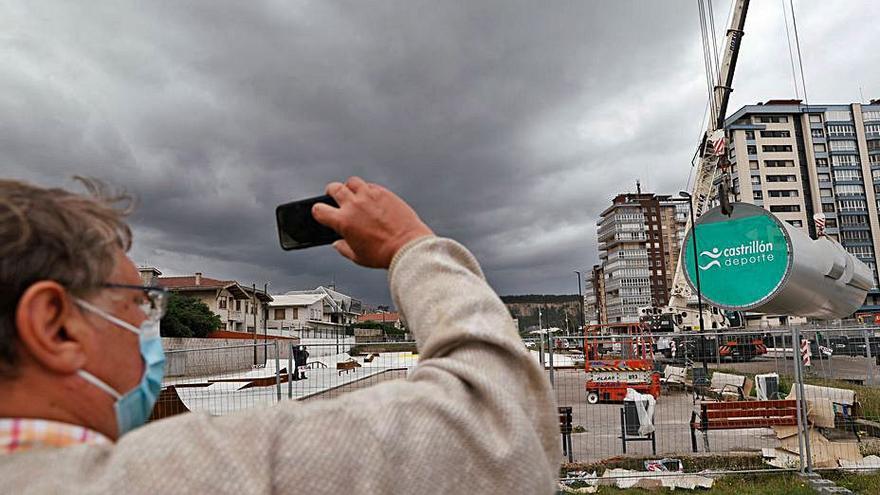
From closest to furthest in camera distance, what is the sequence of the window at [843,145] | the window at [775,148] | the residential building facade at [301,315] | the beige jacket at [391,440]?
the beige jacket at [391,440] < the residential building facade at [301,315] < the window at [775,148] < the window at [843,145]

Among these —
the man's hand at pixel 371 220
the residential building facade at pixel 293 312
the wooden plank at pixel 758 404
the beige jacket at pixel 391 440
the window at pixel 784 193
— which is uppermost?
the window at pixel 784 193

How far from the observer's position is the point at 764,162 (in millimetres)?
80000

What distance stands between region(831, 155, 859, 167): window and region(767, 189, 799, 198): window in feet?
23.7

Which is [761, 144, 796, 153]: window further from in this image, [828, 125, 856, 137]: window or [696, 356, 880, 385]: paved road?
[696, 356, 880, 385]: paved road

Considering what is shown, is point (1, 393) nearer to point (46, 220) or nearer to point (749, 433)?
point (46, 220)

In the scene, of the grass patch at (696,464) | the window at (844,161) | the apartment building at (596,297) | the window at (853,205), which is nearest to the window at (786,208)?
the window at (853,205)

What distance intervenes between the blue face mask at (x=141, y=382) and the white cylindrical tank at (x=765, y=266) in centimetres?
948

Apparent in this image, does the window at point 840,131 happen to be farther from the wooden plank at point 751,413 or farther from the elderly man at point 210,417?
the elderly man at point 210,417

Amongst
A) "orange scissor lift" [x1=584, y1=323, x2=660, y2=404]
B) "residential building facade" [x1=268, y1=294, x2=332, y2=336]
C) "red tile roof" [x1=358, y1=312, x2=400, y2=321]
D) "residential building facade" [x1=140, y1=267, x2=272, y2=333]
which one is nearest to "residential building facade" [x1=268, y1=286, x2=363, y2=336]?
"residential building facade" [x1=268, y1=294, x2=332, y2=336]

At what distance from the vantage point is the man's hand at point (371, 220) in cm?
106

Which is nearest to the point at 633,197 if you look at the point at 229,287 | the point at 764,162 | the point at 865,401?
the point at 764,162

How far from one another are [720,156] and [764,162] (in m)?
71.7

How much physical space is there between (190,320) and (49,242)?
1812 inches

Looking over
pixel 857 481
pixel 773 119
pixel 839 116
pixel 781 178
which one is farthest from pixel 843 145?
pixel 857 481
